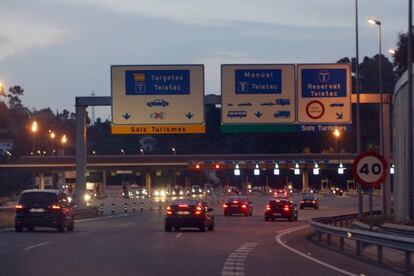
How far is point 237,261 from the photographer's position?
2370cm

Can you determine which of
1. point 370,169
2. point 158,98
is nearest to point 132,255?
point 370,169

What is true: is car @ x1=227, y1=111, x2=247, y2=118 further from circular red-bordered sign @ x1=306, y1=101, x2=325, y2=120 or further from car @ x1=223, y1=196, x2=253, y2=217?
car @ x1=223, y1=196, x2=253, y2=217

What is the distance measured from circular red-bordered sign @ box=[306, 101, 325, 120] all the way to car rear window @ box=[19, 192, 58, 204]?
14402 mm

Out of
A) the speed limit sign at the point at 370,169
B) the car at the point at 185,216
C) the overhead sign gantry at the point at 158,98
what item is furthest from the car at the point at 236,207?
the speed limit sign at the point at 370,169

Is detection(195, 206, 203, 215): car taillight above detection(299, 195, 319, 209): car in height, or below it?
above

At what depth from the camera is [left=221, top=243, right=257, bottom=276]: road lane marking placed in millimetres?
20288

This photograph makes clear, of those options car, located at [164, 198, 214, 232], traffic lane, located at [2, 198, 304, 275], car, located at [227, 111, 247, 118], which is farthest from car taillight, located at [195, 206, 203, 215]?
car, located at [227, 111, 247, 118]

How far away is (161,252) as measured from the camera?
87.0 ft

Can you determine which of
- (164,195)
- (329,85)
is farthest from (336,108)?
(164,195)

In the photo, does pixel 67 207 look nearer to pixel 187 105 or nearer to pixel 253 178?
pixel 187 105

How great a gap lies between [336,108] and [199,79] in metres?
6.91

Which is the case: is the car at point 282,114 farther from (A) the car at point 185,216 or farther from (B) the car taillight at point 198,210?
(B) the car taillight at point 198,210

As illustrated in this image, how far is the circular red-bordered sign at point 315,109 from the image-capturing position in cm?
4662

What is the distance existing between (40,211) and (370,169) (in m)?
16.9
